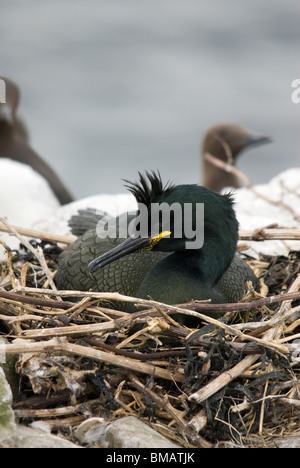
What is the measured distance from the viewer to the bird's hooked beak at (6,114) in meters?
9.62

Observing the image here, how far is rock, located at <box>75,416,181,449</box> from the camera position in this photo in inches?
126

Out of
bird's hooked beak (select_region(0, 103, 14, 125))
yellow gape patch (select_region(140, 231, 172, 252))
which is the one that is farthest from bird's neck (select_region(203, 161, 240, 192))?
yellow gape patch (select_region(140, 231, 172, 252))

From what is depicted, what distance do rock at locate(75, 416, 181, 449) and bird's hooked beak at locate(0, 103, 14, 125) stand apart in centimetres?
677

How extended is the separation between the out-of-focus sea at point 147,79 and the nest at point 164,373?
1015cm

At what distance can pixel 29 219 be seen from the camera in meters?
6.93

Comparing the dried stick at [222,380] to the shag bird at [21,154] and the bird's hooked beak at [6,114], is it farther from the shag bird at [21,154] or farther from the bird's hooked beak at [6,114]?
the bird's hooked beak at [6,114]

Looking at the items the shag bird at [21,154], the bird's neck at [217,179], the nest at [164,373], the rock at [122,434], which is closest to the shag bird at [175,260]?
the nest at [164,373]

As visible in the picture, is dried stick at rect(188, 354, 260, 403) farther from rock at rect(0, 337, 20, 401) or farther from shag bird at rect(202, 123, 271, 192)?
shag bird at rect(202, 123, 271, 192)

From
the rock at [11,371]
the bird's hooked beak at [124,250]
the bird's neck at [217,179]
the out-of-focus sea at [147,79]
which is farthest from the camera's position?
the out-of-focus sea at [147,79]

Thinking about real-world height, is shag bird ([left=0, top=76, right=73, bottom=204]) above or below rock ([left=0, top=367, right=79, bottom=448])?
above

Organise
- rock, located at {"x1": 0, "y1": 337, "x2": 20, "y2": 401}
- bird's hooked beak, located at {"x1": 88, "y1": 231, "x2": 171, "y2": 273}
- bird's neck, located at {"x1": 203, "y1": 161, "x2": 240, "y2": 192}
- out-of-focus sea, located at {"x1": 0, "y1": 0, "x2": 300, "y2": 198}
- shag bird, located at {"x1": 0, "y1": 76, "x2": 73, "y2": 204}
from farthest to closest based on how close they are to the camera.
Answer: out-of-focus sea, located at {"x1": 0, "y1": 0, "x2": 300, "y2": 198} → bird's neck, located at {"x1": 203, "y1": 161, "x2": 240, "y2": 192} → shag bird, located at {"x1": 0, "y1": 76, "x2": 73, "y2": 204} → bird's hooked beak, located at {"x1": 88, "y1": 231, "x2": 171, "y2": 273} → rock, located at {"x1": 0, "y1": 337, "x2": 20, "y2": 401}

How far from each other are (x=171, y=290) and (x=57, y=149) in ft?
37.0
